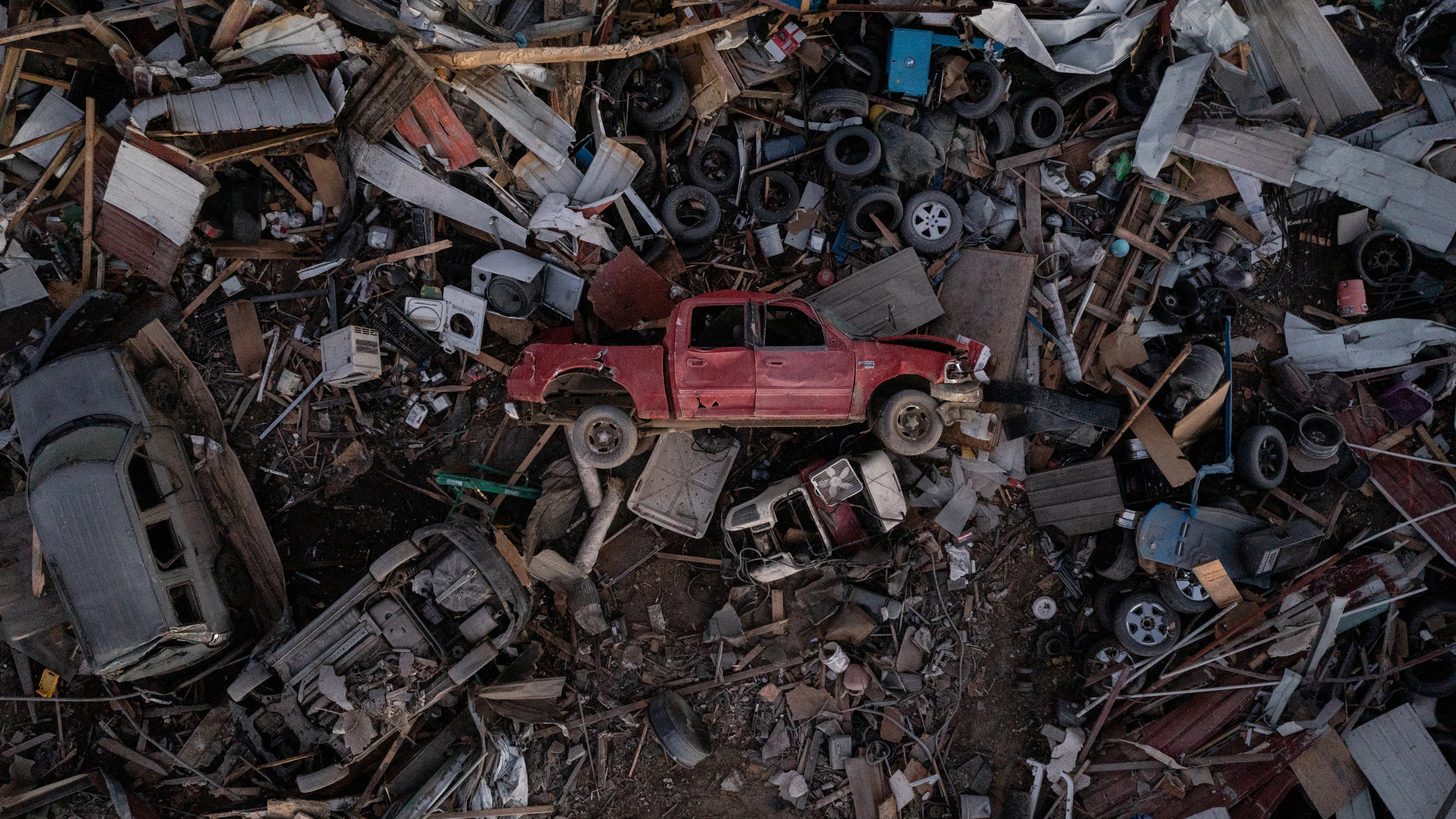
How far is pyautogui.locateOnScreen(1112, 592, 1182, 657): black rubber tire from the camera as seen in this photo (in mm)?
7520

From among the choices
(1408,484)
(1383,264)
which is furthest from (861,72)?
(1408,484)

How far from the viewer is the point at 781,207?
7.82m

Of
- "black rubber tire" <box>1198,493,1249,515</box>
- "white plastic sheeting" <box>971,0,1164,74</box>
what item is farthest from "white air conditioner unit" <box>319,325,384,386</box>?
"black rubber tire" <box>1198,493,1249,515</box>

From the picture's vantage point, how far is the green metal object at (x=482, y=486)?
24.4 feet

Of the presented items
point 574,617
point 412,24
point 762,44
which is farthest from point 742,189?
point 574,617

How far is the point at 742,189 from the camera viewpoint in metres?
7.96

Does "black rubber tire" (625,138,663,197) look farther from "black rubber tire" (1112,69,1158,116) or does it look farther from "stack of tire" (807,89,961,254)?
"black rubber tire" (1112,69,1158,116)

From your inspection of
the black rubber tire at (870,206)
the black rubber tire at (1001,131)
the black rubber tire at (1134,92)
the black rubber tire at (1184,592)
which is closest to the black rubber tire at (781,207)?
the black rubber tire at (870,206)

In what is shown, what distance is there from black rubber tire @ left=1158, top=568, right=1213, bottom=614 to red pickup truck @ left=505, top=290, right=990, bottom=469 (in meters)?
2.69

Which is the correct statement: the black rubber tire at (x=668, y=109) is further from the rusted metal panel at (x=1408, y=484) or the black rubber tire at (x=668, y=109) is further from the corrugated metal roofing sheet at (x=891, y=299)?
the rusted metal panel at (x=1408, y=484)

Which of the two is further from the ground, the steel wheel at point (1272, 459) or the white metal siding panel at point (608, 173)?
the white metal siding panel at point (608, 173)

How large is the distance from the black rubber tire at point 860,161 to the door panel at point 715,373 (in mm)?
1785

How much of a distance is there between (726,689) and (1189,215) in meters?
6.64

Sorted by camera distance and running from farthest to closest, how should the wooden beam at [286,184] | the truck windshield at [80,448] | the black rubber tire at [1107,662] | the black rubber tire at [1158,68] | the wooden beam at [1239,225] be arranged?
the wooden beam at [1239,225] < the black rubber tire at [1158,68] < the black rubber tire at [1107,662] < the wooden beam at [286,184] < the truck windshield at [80,448]
